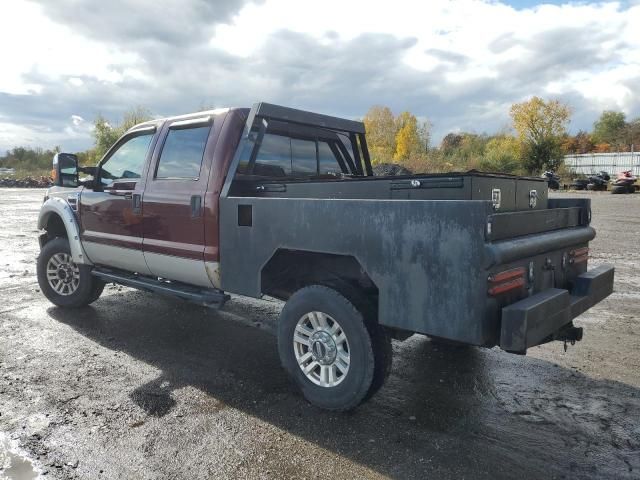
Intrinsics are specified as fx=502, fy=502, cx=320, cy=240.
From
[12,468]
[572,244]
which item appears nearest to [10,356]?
[12,468]

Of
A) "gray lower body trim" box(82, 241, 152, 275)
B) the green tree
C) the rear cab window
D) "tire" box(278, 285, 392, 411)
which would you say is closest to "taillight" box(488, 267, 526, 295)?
"tire" box(278, 285, 392, 411)

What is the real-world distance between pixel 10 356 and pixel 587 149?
77.5 meters

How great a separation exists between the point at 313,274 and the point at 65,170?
3486 mm

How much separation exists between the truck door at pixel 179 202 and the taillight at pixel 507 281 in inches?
97.1

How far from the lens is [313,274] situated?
12.8 feet

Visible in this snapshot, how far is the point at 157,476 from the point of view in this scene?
2.79 meters

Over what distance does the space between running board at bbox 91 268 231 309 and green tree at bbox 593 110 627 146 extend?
7563cm

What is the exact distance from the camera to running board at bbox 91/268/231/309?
4.32 m

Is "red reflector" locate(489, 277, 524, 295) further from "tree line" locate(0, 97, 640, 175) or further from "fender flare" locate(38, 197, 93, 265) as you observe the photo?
"tree line" locate(0, 97, 640, 175)

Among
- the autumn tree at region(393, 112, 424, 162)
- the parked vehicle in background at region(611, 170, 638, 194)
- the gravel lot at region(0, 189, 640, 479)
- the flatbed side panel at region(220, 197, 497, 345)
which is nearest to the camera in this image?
the flatbed side panel at region(220, 197, 497, 345)

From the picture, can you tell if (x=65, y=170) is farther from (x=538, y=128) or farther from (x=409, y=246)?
(x=538, y=128)

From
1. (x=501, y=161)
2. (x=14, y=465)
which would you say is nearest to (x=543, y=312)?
(x=14, y=465)

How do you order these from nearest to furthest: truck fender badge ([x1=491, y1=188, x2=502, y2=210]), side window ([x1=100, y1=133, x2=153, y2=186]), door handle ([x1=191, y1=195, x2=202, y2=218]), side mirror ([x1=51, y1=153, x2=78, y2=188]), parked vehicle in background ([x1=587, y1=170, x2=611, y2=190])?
truck fender badge ([x1=491, y1=188, x2=502, y2=210]) → door handle ([x1=191, y1=195, x2=202, y2=218]) → side window ([x1=100, y1=133, x2=153, y2=186]) → side mirror ([x1=51, y1=153, x2=78, y2=188]) → parked vehicle in background ([x1=587, y1=170, x2=611, y2=190])

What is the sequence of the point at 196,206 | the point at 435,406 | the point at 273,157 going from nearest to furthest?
the point at 435,406 → the point at 196,206 → the point at 273,157
